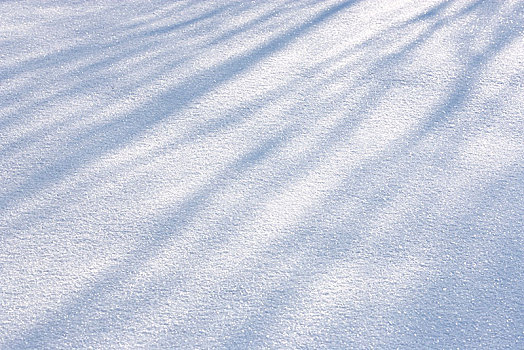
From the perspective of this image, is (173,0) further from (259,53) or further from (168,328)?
(168,328)

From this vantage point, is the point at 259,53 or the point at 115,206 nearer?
the point at 115,206

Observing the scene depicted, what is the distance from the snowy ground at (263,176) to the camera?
283 centimetres

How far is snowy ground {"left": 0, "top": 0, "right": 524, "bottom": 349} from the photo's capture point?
2.83 metres

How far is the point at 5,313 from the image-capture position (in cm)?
284

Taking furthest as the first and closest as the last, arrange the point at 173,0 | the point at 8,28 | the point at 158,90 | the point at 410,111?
the point at 173,0
the point at 8,28
the point at 158,90
the point at 410,111

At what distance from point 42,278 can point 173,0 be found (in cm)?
339

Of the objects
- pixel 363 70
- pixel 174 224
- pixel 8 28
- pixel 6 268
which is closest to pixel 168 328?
pixel 174 224

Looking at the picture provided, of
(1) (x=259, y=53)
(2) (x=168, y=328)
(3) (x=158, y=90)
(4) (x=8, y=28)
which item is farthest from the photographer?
(4) (x=8, y=28)

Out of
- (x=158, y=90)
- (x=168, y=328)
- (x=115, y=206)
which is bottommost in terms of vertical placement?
(x=168, y=328)

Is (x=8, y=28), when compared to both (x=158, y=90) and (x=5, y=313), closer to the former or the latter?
(x=158, y=90)

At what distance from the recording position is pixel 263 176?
144 inches

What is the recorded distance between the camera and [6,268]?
3.07 m

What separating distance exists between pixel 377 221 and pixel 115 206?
1.42m

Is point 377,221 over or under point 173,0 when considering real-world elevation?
under
